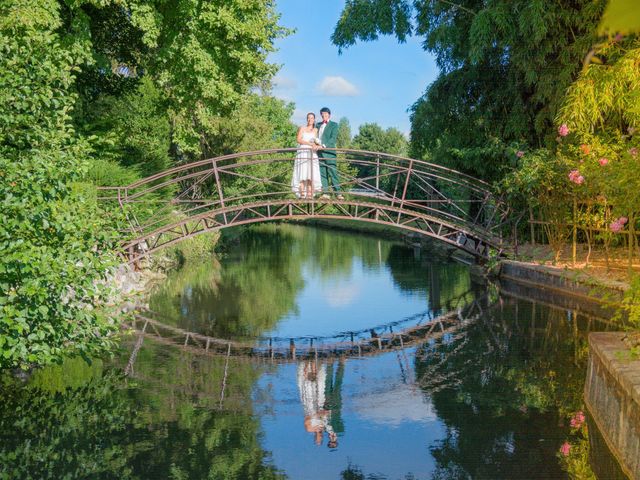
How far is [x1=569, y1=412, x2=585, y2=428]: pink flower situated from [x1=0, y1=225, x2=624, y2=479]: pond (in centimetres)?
3

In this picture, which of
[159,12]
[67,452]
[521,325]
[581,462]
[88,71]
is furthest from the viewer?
[88,71]

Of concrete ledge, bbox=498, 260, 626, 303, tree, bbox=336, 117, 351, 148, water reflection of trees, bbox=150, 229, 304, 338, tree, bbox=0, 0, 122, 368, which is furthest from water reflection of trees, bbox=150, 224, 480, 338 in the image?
tree, bbox=336, 117, 351, 148

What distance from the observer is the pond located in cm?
617

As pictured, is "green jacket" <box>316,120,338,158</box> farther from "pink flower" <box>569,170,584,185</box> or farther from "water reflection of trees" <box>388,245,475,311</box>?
"pink flower" <box>569,170,584,185</box>

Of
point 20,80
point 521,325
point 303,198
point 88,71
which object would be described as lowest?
point 521,325

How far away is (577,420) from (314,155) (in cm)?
1157

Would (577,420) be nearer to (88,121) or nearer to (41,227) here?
(41,227)

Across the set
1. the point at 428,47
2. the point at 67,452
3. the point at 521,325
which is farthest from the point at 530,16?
the point at 67,452

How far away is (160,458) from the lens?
6254mm

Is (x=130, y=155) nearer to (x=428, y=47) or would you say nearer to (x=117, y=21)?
(x=117, y=21)

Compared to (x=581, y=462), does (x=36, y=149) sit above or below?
above

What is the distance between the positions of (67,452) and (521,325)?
307 inches

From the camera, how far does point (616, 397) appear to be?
6.17 metres

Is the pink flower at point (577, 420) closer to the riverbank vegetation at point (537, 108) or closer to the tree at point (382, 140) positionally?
the riverbank vegetation at point (537, 108)
